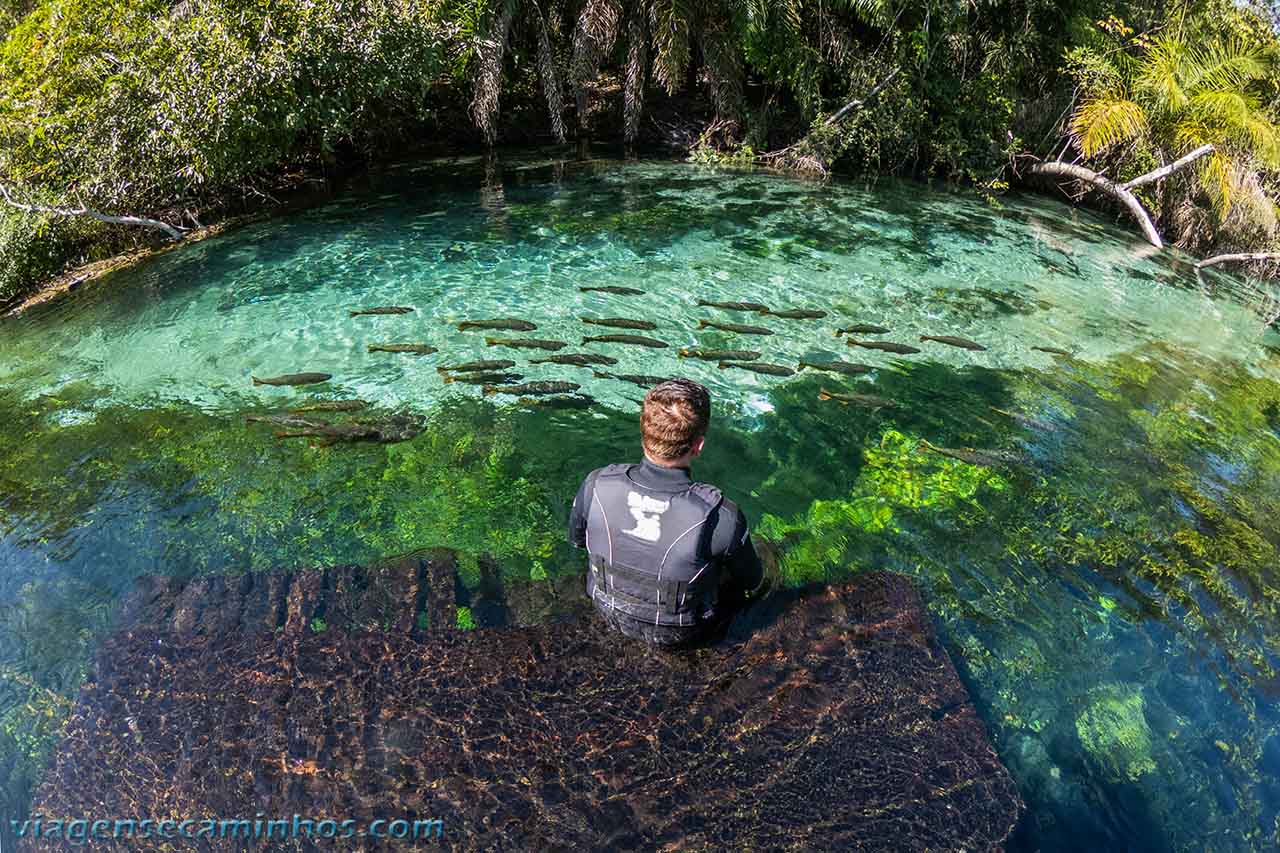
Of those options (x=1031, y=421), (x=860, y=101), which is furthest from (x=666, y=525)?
(x=860, y=101)

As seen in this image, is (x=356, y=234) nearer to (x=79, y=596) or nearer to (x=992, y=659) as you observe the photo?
(x=79, y=596)

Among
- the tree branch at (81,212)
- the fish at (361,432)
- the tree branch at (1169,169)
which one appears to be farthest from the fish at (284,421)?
the tree branch at (1169,169)

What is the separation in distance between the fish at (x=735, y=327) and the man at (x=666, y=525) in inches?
209

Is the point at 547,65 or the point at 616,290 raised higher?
the point at 547,65

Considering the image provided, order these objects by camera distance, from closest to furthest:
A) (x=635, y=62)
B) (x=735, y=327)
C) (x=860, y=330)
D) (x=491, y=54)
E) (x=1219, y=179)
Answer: (x=860, y=330), (x=735, y=327), (x=1219, y=179), (x=491, y=54), (x=635, y=62)

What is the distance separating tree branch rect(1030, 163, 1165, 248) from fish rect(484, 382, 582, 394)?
14.3 m

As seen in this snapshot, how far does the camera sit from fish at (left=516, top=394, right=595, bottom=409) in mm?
8086

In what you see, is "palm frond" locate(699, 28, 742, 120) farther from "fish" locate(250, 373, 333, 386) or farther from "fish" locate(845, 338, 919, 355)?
"fish" locate(250, 373, 333, 386)

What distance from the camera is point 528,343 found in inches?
348

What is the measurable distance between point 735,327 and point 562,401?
8.63 ft

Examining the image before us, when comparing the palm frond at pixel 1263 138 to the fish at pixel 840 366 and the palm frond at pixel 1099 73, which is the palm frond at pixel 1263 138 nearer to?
the palm frond at pixel 1099 73

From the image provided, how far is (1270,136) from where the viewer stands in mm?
14047

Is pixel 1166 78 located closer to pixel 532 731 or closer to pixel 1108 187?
pixel 1108 187

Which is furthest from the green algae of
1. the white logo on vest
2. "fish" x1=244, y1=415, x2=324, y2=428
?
"fish" x1=244, y1=415, x2=324, y2=428
